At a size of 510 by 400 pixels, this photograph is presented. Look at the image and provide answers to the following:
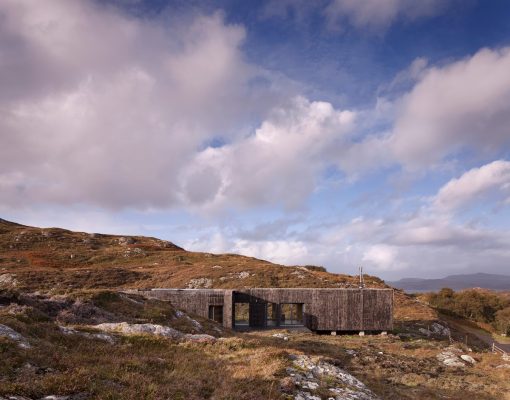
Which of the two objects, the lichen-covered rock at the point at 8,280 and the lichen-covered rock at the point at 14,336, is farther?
the lichen-covered rock at the point at 8,280

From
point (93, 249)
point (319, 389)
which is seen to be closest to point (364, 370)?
point (319, 389)

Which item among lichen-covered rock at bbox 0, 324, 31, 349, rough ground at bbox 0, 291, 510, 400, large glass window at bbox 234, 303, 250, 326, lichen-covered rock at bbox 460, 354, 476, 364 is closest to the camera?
rough ground at bbox 0, 291, 510, 400

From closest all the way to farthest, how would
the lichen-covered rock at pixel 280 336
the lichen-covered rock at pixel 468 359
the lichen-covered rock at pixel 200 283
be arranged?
the lichen-covered rock at pixel 468 359 < the lichen-covered rock at pixel 280 336 < the lichen-covered rock at pixel 200 283

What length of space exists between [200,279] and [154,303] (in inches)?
1339

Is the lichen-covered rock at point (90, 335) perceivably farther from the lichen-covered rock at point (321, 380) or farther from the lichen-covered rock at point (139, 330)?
the lichen-covered rock at point (321, 380)

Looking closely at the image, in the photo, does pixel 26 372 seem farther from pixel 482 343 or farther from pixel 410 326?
pixel 482 343

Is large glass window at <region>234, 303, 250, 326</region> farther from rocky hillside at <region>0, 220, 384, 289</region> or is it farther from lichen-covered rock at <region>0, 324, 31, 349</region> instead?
lichen-covered rock at <region>0, 324, 31, 349</region>

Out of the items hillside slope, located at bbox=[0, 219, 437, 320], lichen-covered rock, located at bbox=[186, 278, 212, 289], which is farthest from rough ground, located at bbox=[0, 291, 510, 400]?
lichen-covered rock, located at bbox=[186, 278, 212, 289]

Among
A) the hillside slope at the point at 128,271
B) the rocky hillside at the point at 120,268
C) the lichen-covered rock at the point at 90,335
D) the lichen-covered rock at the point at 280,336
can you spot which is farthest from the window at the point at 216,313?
the lichen-covered rock at the point at 90,335

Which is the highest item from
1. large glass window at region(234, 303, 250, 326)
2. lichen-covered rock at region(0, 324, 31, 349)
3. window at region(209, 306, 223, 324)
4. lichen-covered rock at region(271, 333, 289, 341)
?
lichen-covered rock at region(0, 324, 31, 349)

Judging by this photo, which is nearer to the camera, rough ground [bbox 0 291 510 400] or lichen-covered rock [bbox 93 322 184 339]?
rough ground [bbox 0 291 510 400]

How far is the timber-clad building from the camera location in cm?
4503

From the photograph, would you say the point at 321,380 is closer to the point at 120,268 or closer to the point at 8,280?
the point at 8,280

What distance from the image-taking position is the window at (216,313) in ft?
149
